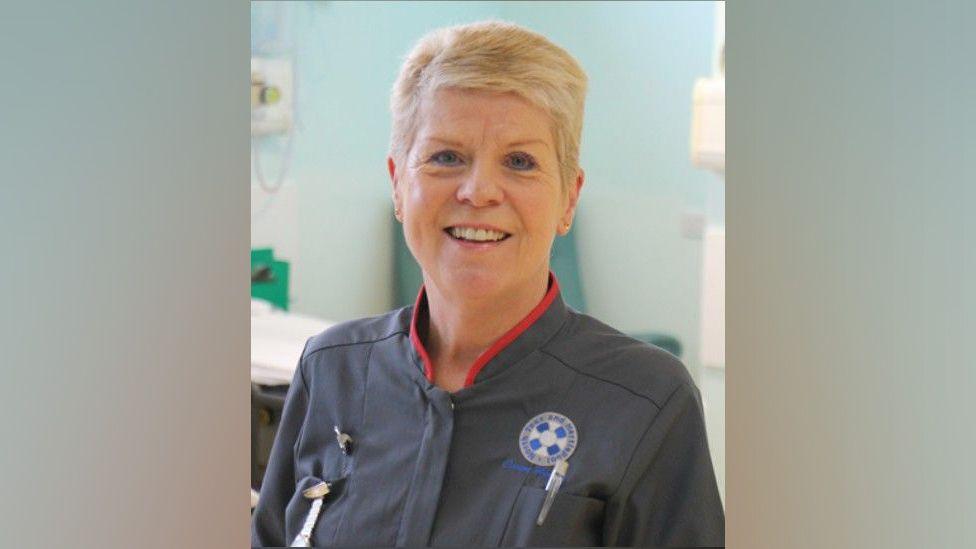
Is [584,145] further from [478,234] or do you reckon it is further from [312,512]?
[312,512]

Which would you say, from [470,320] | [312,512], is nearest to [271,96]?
[470,320]

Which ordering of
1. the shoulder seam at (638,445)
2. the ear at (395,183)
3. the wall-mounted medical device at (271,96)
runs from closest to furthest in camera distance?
the shoulder seam at (638,445), the ear at (395,183), the wall-mounted medical device at (271,96)

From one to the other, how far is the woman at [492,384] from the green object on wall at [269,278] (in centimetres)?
20

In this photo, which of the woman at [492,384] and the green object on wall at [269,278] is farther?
the green object on wall at [269,278]

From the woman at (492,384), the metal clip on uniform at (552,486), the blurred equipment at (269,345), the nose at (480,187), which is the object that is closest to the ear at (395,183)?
the woman at (492,384)

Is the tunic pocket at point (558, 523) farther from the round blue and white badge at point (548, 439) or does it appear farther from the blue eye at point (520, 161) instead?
the blue eye at point (520, 161)

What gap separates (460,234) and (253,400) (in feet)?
1.44

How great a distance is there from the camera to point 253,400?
189 cm

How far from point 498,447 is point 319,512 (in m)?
0.30

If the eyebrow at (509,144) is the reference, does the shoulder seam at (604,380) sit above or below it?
below

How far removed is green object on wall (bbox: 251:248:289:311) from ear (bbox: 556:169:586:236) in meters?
0.50

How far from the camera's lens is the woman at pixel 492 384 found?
5.75ft
